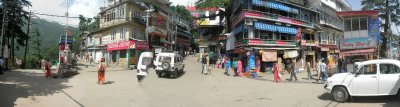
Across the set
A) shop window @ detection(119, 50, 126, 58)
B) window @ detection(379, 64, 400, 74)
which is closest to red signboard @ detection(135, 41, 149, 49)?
shop window @ detection(119, 50, 126, 58)

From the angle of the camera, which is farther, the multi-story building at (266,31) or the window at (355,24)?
the multi-story building at (266,31)

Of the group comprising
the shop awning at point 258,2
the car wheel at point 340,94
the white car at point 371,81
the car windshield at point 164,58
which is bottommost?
the car wheel at point 340,94

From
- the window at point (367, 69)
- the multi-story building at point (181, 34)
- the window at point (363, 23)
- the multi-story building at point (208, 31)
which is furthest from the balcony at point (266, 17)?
the multi-story building at point (181, 34)

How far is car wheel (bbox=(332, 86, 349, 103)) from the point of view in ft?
39.0

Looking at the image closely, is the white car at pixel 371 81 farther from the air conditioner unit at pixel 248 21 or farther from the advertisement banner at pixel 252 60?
the air conditioner unit at pixel 248 21

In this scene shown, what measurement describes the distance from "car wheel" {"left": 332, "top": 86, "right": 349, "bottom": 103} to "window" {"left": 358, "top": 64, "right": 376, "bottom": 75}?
93 cm

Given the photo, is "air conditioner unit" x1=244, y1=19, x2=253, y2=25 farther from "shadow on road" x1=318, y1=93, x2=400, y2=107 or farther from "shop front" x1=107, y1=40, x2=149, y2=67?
"shadow on road" x1=318, y1=93, x2=400, y2=107

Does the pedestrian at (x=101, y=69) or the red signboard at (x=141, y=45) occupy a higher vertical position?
the red signboard at (x=141, y=45)

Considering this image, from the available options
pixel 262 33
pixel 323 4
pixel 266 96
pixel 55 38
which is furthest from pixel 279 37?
pixel 55 38

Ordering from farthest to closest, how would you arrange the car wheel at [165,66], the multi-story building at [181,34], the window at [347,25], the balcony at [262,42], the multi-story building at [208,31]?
the multi-story building at [181,34] < the multi-story building at [208,31] < the balcony at [262,42] < the window at [347,25] < the car wheel at [165,66]

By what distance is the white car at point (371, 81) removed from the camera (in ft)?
36.5

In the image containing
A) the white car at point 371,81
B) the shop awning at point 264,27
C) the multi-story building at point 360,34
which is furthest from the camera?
the shop awning at point 264,27

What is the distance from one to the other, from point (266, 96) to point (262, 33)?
21.7 metres

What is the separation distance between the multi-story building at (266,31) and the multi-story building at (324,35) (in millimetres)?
3663
